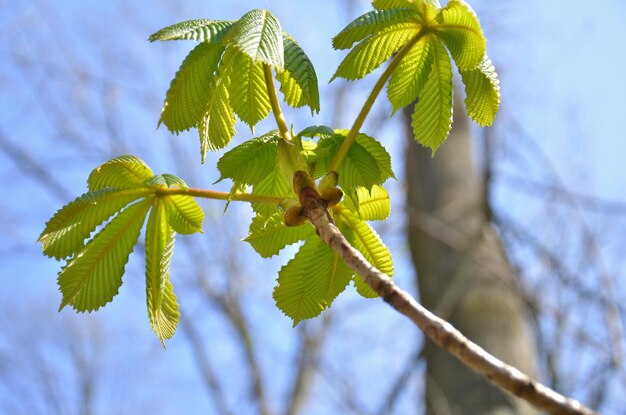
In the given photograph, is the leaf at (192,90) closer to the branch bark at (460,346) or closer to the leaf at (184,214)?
the leaf at (184,214)

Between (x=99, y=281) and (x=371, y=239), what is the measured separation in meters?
0.35

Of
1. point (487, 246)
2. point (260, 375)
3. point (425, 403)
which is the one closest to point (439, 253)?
point (487, 246)

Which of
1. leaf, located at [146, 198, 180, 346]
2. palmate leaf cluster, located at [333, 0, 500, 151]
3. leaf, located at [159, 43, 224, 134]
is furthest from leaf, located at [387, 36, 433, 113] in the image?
leaf, located at [146, 198, 180, 346]

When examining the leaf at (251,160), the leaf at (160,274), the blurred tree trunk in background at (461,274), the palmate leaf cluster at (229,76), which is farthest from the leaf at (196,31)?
the blurred tree trunk in background at (461,274)

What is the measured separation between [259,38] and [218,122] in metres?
0.18

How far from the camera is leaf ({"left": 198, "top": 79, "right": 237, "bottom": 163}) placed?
0.91 meters

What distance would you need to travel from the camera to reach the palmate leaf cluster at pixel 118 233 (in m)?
0.89

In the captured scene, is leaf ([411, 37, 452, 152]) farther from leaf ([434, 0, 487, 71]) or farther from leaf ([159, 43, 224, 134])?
leaf ([159, 43, 224, 134])

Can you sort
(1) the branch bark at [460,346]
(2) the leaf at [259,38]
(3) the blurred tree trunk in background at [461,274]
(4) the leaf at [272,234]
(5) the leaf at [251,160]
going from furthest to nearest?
1. (3) the blurred tree trunk in background at [461,274]
2. (4) the leaf at [272,234]
3. (5) the leaf at [251,160]
4. (2) the leaf at [259,38]
5. (1) the branch bark at [460,346]

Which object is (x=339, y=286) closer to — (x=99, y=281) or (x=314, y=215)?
(x=314, y=215)

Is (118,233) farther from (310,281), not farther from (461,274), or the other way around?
(461,274)

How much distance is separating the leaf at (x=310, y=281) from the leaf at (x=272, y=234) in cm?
5

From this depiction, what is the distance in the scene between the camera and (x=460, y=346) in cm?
51

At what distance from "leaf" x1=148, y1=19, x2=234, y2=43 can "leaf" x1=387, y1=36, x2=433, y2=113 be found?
22 centimetres
